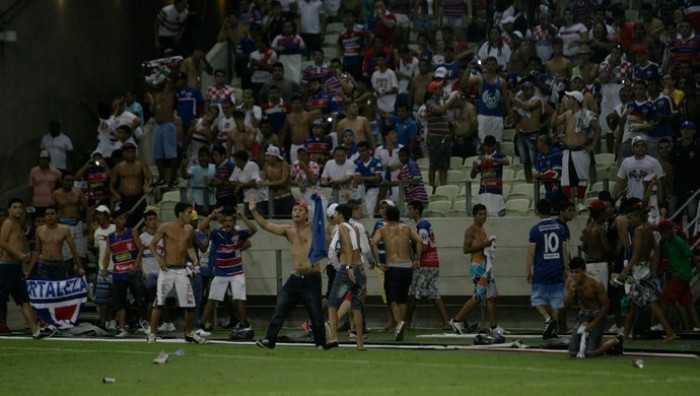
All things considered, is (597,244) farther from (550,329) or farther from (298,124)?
(298,124)

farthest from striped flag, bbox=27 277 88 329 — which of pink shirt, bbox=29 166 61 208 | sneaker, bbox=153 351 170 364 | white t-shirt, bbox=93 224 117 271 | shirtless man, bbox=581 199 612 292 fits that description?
shirtless man, bbox=581 199 612 292

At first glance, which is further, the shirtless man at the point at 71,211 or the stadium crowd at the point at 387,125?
the shirtless man at the point at 71,211

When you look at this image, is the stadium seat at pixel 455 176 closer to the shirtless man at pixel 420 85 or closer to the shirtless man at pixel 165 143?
the shirtless man at pixel 420 85

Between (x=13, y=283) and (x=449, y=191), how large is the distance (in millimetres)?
7527

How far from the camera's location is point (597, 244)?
22.0m

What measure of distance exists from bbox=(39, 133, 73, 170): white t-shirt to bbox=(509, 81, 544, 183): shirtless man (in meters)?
8.81

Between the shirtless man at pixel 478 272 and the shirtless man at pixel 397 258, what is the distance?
1069mm

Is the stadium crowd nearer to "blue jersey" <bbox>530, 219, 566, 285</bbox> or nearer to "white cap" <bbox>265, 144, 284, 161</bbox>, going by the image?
"white cap" <bbox>265, 144, 284, 161</bbox>

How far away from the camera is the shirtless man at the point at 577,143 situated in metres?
24.7

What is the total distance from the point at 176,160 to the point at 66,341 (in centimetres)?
693

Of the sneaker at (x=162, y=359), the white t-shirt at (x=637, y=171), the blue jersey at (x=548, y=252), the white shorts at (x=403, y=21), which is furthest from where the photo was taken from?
the white shorts at (x=403, y=21)

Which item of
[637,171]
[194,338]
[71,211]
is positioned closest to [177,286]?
[194,338]

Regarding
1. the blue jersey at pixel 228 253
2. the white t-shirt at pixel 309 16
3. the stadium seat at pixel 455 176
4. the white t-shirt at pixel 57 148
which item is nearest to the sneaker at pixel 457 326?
the blue jersey at pixel 228 253

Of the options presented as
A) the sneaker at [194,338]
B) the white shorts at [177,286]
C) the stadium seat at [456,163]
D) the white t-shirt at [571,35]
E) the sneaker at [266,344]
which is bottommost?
the sneaker at [194,338]
